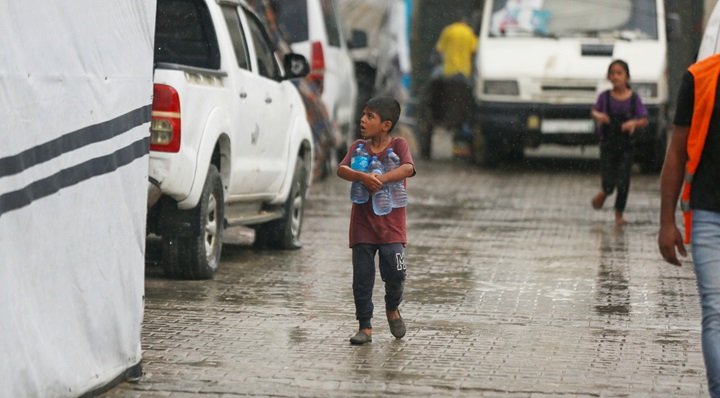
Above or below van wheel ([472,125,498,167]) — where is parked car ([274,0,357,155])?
above

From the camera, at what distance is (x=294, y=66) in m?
12.5

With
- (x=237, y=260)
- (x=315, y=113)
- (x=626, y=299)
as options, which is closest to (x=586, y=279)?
(x=626, y=299)

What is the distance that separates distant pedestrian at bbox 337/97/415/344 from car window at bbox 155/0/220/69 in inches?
118

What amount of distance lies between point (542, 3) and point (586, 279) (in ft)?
36.5

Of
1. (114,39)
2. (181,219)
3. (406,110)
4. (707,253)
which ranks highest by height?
(114,39)

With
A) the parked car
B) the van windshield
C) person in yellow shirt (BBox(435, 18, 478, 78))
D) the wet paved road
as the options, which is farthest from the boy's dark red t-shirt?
person in yellow shirt (BBox(435, 18, 478, 78))

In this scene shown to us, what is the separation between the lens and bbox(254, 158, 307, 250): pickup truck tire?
1255 centimetres

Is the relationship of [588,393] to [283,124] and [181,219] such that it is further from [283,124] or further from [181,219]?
[283,124]

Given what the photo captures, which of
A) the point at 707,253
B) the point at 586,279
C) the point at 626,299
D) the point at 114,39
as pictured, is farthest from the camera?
the point at 586,279

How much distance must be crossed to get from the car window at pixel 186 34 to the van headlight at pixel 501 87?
10.3 m

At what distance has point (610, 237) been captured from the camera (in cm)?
1395

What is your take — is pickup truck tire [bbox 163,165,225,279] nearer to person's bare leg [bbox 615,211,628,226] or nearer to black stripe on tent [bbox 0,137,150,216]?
black stripe on tent [bbox 0,137,150,216]

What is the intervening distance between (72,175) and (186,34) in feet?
15.6

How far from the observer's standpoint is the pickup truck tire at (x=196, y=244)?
33.9ft
